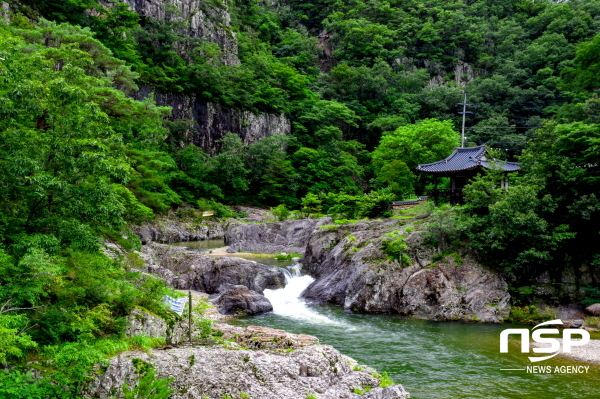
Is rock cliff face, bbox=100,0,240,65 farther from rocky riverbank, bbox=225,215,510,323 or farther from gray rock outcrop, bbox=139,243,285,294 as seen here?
rocky riverbank, bbox=225,215,510,323

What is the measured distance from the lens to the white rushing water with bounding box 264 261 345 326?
709 inches

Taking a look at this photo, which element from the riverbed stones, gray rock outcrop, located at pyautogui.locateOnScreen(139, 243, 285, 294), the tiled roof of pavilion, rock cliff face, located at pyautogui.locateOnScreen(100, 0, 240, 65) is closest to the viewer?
the riverbed stones

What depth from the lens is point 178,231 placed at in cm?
3450

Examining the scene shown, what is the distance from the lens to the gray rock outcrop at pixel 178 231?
105ft

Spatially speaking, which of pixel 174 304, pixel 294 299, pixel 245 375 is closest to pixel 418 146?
pixel 294 299

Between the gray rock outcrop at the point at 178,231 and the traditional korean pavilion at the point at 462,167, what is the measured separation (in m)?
19.2

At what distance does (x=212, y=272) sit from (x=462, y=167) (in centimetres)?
1571

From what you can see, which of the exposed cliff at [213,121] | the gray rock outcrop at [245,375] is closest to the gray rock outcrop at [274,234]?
the exposed cliff at [213,121]

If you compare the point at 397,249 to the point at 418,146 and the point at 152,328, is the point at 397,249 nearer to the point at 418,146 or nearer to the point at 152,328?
the point at 152,328

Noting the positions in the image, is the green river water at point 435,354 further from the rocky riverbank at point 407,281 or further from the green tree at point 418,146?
the green tree at point 418,146

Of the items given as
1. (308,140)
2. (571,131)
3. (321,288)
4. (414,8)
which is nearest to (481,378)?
(321,288)

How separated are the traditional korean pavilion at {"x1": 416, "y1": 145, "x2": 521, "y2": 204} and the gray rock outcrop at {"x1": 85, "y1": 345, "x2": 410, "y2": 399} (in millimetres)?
17005

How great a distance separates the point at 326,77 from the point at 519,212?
47153mm

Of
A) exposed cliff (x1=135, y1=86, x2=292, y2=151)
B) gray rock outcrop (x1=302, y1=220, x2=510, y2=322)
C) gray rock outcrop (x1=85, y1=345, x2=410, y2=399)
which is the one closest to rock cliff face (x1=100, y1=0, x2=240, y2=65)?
exposed cliff (x1=135, y1=86, x2=292, y2=151)
